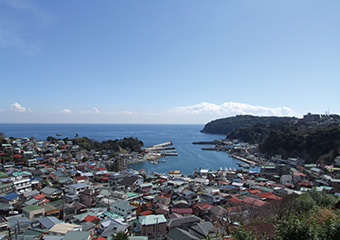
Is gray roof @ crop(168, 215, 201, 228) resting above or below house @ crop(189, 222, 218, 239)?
below

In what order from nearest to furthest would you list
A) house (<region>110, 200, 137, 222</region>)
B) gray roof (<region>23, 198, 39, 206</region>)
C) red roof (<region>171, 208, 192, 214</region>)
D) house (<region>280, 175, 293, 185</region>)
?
house (<region>110, 200, 137, 222</region>)
red roof (<region>171, 208, 192, 214</region>)
gray roof (<region>23, 198, 39, 206</region>)
house (<region>280, 175, 293, 185</region>)

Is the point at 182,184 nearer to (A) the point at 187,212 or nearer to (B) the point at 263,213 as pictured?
(A) the point at 187,212

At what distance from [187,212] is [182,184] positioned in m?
4.43

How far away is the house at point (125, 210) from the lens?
679cm

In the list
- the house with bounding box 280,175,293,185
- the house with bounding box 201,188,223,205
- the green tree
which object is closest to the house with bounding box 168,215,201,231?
the house with bounding box 201,188,223,205

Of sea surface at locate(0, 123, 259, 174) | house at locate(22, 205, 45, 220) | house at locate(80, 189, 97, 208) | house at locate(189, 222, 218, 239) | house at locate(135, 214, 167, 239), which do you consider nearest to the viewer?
house at locate(189, 222, 218, 239)

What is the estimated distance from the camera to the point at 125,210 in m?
6.80

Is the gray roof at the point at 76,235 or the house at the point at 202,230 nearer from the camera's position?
the gray roof at the point at 76,235

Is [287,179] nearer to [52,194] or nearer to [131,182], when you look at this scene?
[131,182]

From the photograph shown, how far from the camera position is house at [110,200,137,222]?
6793 millimetres

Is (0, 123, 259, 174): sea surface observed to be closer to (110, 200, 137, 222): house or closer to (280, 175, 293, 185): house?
(280, 175, 293, 185): house

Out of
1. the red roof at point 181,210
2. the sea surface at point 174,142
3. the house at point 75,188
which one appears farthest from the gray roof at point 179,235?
the sea surface at point 174,142

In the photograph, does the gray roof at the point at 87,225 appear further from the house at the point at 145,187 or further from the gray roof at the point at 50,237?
the house at the point at 145,187

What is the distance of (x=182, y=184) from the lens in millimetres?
11562
